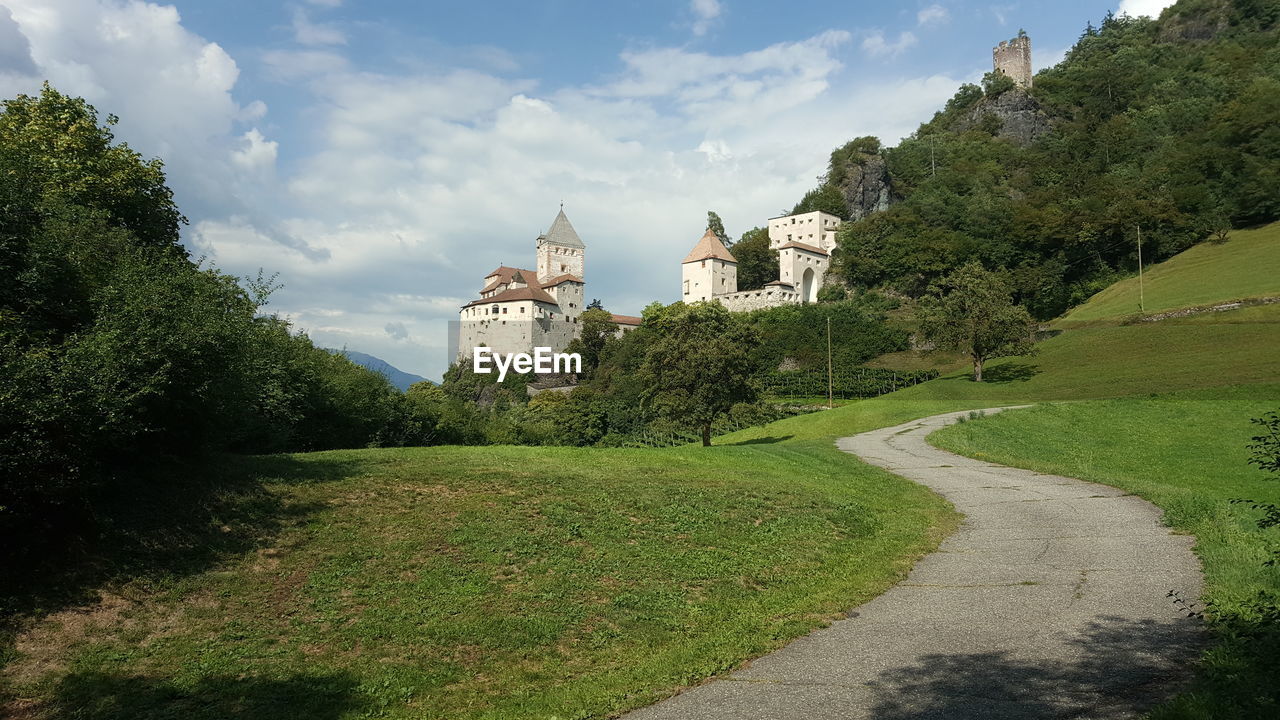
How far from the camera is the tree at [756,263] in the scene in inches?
5020

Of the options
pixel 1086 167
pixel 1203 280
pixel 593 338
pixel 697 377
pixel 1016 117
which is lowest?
pixel 697 377

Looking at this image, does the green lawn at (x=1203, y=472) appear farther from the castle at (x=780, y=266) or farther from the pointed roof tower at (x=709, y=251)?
the pointed roof tower at (x=709, y=251)

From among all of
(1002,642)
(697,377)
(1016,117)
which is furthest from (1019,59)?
(1002,642)

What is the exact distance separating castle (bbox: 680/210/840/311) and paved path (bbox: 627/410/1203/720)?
99071 millimetres

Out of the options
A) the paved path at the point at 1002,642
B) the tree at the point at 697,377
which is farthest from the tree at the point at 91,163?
the paved path at the point at 1002,642

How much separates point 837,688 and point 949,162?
441 ft

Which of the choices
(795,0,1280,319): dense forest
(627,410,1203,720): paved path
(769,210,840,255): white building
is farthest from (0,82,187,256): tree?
(769,210,840,255): white building

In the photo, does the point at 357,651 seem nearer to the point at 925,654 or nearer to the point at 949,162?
the point at 925,654

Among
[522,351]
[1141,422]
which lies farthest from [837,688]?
[522,351]

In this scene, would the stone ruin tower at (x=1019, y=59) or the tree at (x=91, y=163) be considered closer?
the tree at (x=91, y=163)

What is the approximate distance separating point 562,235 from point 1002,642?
144164mm

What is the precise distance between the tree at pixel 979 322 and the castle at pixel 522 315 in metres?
65.7

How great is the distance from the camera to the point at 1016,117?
441 feet

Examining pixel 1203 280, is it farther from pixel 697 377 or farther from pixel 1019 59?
pixel 1019 59
